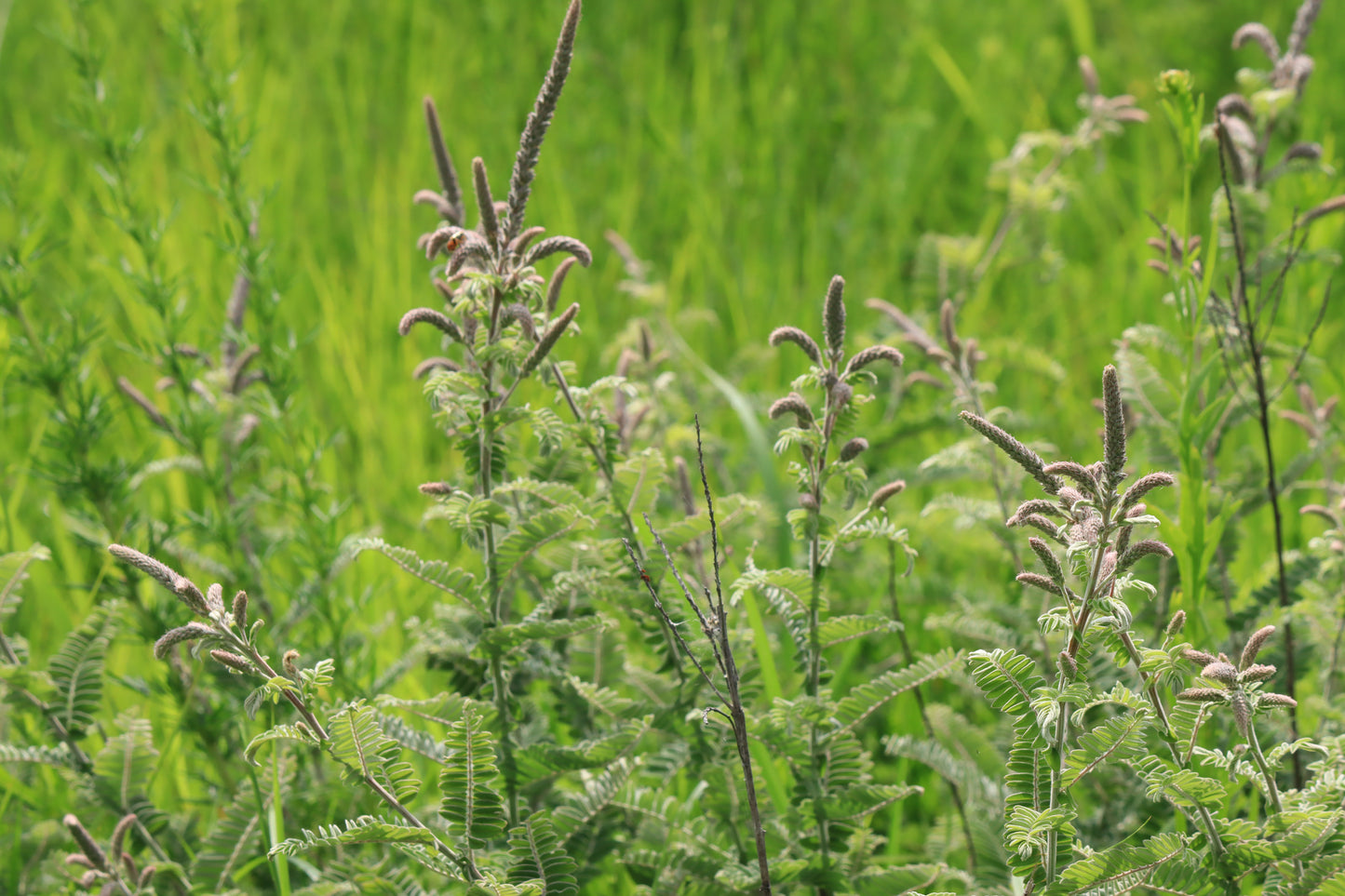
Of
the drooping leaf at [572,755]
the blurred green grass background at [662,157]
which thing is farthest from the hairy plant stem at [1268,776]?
the blurred green grass background at [662,157]

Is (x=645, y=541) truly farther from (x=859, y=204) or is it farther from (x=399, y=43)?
(x=399, y=43)

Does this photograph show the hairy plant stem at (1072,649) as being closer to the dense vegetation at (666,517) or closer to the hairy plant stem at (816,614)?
the dense vegetation at (666,517)

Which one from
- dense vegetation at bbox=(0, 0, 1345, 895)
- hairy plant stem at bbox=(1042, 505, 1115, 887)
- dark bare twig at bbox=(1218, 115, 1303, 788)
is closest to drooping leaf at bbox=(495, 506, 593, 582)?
dense vegetation at bbox=(0, 0, 1345, 895)

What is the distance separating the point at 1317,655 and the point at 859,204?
2.80 meters

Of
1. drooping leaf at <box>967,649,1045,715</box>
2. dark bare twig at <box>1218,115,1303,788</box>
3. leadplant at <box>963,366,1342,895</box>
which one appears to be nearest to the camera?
leadplant at <box>963,366,1342,895</box>

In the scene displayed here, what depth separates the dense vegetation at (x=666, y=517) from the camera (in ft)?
4.90

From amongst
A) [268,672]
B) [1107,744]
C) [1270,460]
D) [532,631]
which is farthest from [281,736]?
[1270,460]

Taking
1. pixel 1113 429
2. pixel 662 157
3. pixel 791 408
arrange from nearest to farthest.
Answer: pixel 1113 429
pixel 791 408
pixel 662 157

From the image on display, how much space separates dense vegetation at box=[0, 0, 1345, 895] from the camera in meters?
1.49

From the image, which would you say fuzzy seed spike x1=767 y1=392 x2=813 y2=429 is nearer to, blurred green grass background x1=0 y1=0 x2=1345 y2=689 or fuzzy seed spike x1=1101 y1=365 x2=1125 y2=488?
fuzzy seed spike x1=1101 y1=365 x2=1125 y2=488

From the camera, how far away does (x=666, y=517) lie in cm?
278

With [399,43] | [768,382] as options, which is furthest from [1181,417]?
[399,43]

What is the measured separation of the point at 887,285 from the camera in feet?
14.5

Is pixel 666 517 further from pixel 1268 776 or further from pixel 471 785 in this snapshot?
pixel 1268 776
